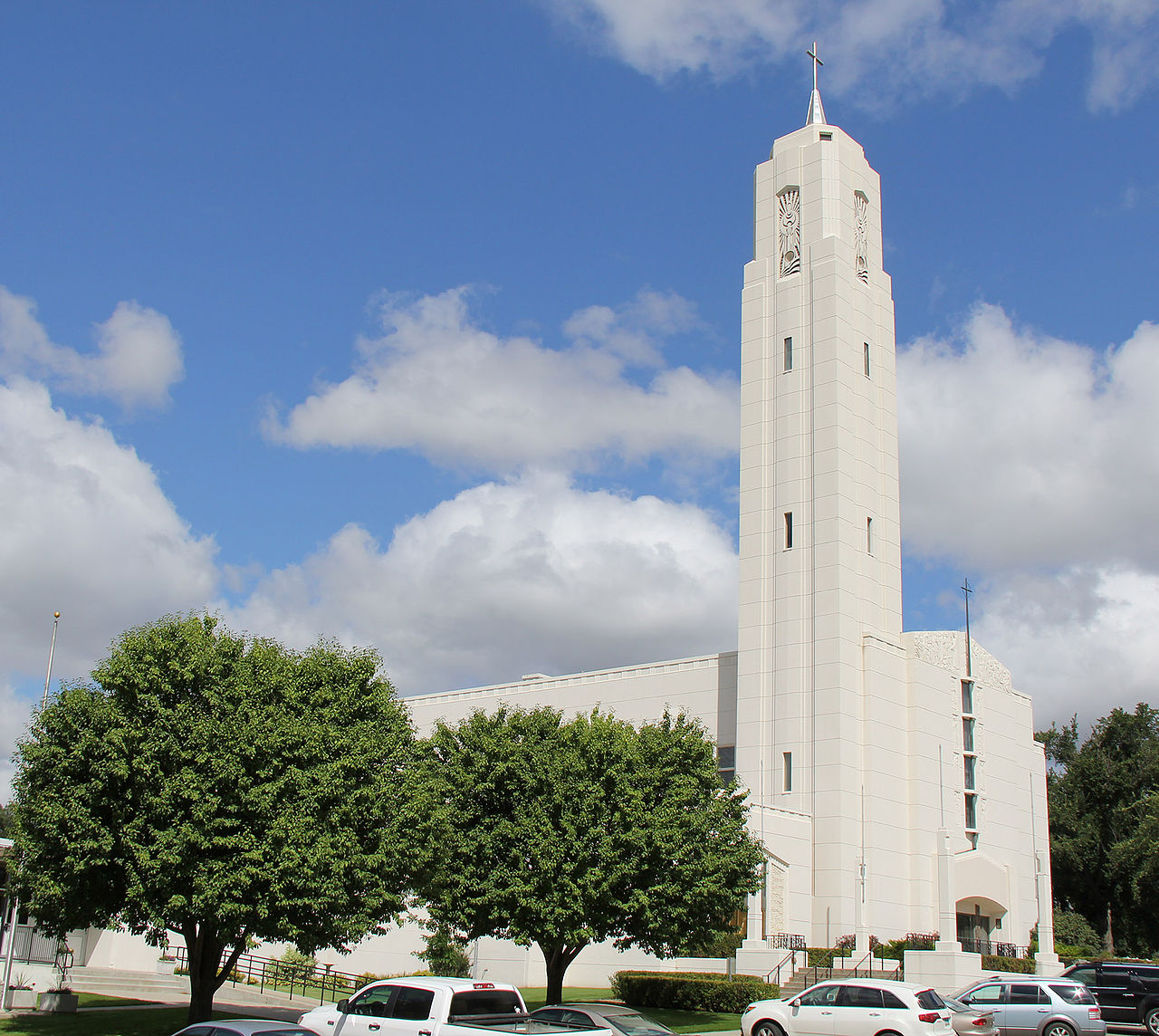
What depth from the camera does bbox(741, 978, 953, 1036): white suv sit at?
24.8 meters

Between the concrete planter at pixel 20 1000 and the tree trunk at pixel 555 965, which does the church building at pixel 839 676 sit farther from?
the concrete planter at pixel 20 1000

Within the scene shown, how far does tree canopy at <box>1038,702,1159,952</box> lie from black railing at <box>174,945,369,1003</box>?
161ft

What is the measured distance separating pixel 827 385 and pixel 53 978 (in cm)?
4308

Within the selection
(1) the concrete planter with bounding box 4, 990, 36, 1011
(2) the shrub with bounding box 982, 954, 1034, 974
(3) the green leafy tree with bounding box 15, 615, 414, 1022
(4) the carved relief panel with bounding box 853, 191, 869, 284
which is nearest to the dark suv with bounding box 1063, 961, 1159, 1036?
(2) the shrub with bounding box 982, 954, 1034, 974

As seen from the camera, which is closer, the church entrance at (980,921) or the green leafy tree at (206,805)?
the green leafy tree at (206,805)

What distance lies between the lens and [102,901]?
92.8 ft

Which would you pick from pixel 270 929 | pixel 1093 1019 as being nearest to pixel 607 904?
pixel 270 929

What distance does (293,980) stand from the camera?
4575cm

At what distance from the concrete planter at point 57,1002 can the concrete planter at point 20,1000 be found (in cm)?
88

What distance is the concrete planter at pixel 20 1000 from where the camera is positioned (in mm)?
34719

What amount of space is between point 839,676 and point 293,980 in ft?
89.5

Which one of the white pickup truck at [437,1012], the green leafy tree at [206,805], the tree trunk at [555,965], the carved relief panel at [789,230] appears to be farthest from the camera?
the carved relief panel at [789,230]

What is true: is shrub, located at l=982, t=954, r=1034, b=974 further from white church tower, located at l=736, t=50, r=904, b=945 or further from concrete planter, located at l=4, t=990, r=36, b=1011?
concrete planter, located at l=4, t=990, r=36, b=1011

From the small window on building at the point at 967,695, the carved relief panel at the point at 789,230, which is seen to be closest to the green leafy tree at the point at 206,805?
the small window on building at the point at 967,695
